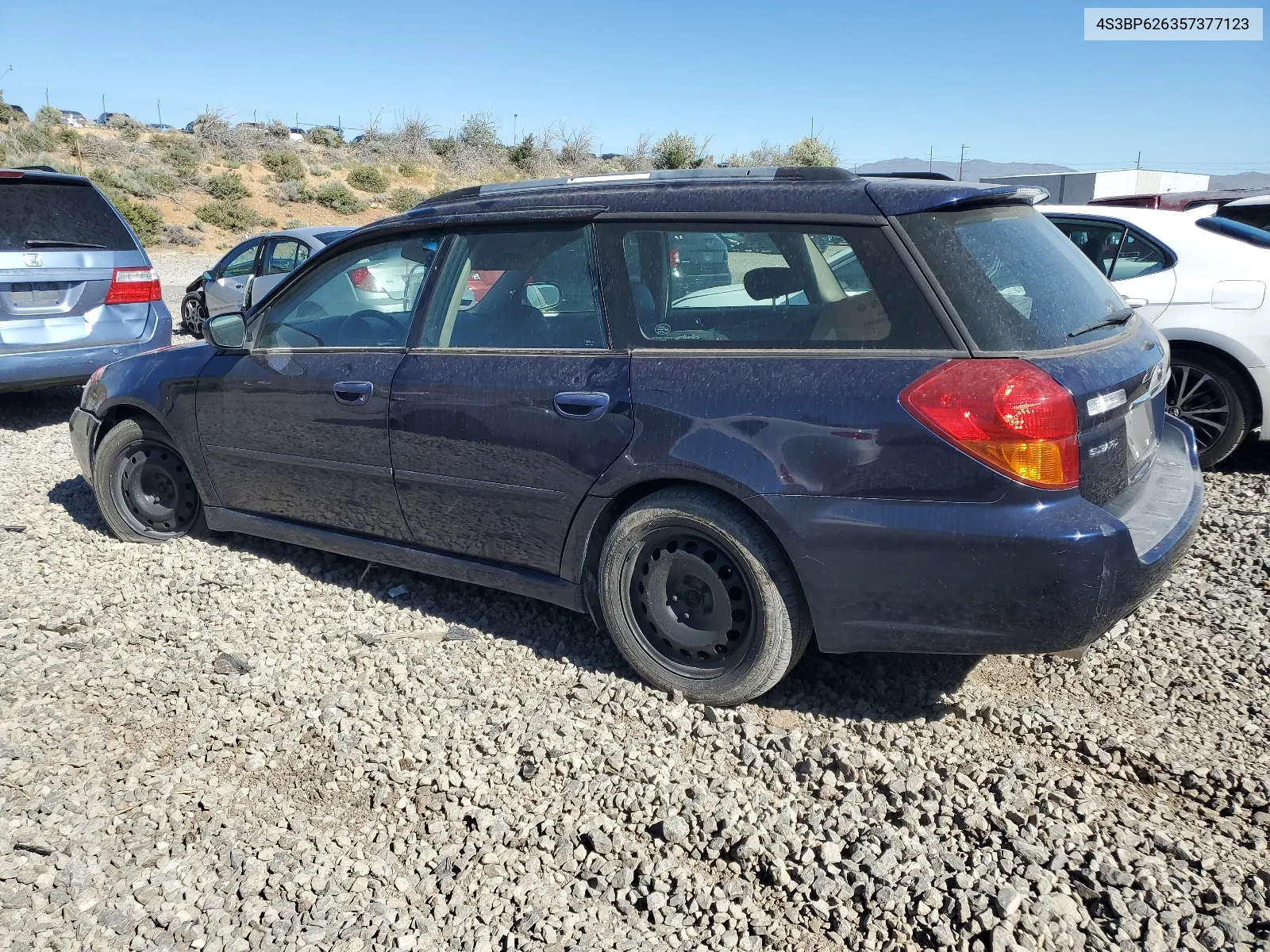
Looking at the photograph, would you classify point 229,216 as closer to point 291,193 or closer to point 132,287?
point 291,193

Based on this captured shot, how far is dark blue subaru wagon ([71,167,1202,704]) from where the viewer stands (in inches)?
115

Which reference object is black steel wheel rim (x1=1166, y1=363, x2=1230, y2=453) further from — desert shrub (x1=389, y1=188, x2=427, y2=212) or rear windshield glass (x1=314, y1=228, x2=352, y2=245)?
desert shrub (x1=389, y1=188, x2=427, y2=212)

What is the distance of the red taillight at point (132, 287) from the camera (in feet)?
27.1

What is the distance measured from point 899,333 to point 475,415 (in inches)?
64.1

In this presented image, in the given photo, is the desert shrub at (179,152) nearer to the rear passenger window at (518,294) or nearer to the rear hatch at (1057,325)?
the rear passenger window at (518,294)

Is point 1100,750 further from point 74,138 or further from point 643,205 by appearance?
point 74,138

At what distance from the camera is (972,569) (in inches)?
115

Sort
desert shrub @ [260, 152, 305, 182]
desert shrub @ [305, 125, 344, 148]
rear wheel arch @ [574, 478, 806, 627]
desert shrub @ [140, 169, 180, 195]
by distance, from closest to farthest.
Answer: rear wheel arch @ [574, 478, 806, 627]
desert shrub @ [140, 169, 180, 195]
desert shrub @ [260, 152, 305, 182]
desert shrub @ [305, 125, 344, 148]

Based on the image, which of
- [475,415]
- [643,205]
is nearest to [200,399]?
[475,415]

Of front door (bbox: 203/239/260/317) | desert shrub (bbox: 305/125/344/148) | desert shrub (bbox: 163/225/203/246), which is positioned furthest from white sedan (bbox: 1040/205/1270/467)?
desert shrub (bbox: 305/125/344/148)

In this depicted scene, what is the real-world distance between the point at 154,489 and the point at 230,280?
29.3ft

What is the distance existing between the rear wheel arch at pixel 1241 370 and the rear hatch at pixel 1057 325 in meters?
2.73

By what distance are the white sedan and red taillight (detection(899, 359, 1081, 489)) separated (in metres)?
3.40

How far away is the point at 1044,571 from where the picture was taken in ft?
9.42
